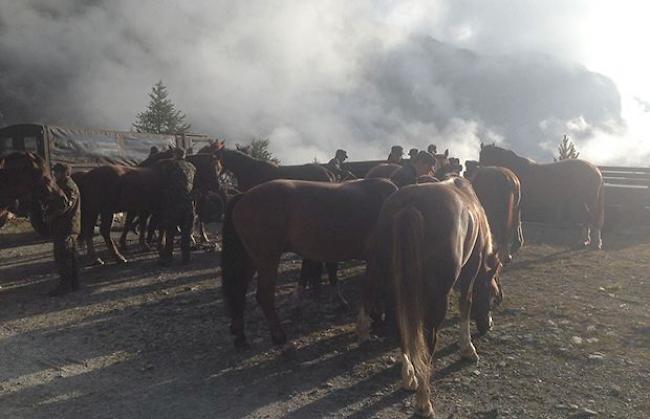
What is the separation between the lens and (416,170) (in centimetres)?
595

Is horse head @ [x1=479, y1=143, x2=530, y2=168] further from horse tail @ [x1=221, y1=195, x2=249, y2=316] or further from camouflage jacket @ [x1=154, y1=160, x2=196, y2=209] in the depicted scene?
horse tail @ [x1=221, y1=195, x2=249, y2=316]

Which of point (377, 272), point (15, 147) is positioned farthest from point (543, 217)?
point (15, 147)

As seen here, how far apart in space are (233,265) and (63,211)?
3.31 metres

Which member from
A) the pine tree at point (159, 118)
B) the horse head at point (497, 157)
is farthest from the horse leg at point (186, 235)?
the pine tree at point (159, 118)

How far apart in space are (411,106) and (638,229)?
9565cm

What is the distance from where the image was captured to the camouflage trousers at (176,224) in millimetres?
8891

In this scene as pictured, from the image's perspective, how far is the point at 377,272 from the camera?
4.10 meters

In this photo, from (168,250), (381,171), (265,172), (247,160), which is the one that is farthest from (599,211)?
(168,250)

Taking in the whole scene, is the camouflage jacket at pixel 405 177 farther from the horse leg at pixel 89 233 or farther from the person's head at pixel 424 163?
the horse leg at pixel 89 233

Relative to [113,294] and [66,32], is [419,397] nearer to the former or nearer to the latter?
[113,294]

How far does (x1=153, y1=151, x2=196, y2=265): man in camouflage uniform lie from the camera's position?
29.2 ft

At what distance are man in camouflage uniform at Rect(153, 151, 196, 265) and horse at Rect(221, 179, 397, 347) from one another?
4010 millimetres

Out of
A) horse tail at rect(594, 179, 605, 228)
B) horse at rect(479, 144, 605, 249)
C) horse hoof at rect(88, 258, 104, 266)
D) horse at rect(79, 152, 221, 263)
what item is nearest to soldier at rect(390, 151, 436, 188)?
horse at rect(79, 152, 221, 263)

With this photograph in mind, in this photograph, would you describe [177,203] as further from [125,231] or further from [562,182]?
[562,182]
